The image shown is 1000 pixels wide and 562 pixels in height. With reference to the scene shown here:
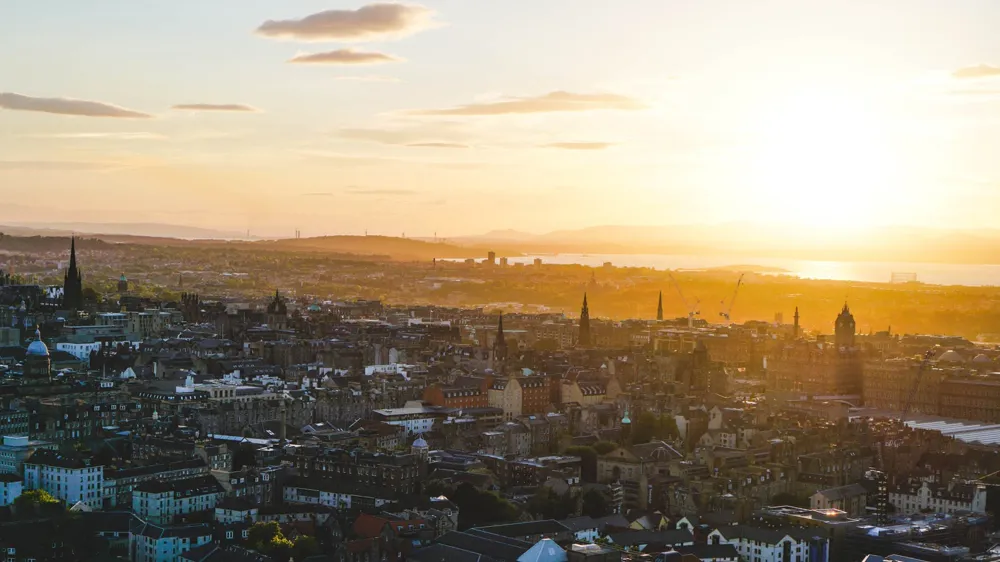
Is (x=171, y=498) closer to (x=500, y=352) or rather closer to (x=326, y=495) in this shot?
(x=326, y=495)

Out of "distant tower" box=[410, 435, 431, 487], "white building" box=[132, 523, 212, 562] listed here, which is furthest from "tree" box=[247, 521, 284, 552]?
"distant tower" box=[410, 435, 431, 487]

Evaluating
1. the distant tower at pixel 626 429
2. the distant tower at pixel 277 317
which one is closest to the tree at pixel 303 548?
the distant tower at pixel 626 429

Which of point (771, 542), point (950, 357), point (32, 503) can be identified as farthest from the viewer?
point (950, 357)

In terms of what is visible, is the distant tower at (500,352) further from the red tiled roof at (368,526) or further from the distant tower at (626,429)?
the red tiled roof at (368,526)

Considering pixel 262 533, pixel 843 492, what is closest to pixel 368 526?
pixel 262 533

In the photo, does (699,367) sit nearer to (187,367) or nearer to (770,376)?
(770,376)

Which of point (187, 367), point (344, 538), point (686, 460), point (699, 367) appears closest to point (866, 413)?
point (699, 367)

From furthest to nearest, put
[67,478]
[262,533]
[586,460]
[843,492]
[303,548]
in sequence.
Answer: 1. [586,460]
2. [843,492]
3. [67,478]
4. [262,533]
5. [303,548]
